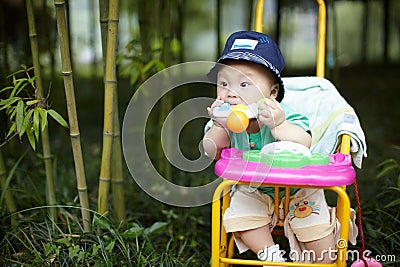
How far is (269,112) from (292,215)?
0.38 meters

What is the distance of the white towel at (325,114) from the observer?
1948 mm

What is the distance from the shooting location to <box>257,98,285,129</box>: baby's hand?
1.72 m

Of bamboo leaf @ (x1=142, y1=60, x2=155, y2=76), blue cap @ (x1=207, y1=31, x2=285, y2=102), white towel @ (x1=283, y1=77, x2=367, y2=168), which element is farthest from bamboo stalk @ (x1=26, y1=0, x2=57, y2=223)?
white towel @ (x1=283, y1=77, x2=367, y2=168)

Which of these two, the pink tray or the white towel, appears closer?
the pink tray

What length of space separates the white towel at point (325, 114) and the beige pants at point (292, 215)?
0.62 feet

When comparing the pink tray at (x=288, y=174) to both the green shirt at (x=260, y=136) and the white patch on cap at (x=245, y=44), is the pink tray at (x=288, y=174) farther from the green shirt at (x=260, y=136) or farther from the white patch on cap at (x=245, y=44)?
the white patch on cap at (x=245, y=44)

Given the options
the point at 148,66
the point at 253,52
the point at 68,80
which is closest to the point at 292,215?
the point at 253,52

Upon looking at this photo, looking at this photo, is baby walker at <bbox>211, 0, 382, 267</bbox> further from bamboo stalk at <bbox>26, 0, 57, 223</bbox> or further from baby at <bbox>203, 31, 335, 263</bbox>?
bamboo stalk at <bbox>26, 0, 57, 223</bbox>

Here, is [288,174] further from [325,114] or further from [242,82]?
[325,114]

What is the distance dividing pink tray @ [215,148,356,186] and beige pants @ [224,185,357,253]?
0.69 feet

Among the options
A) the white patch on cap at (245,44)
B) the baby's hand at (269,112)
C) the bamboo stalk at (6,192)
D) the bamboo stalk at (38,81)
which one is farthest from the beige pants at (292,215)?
the bamboo stalk at (6,192)

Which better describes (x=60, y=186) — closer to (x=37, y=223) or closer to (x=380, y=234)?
(x=37, y=223)

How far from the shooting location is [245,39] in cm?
186

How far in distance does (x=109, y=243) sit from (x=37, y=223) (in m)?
0.31
